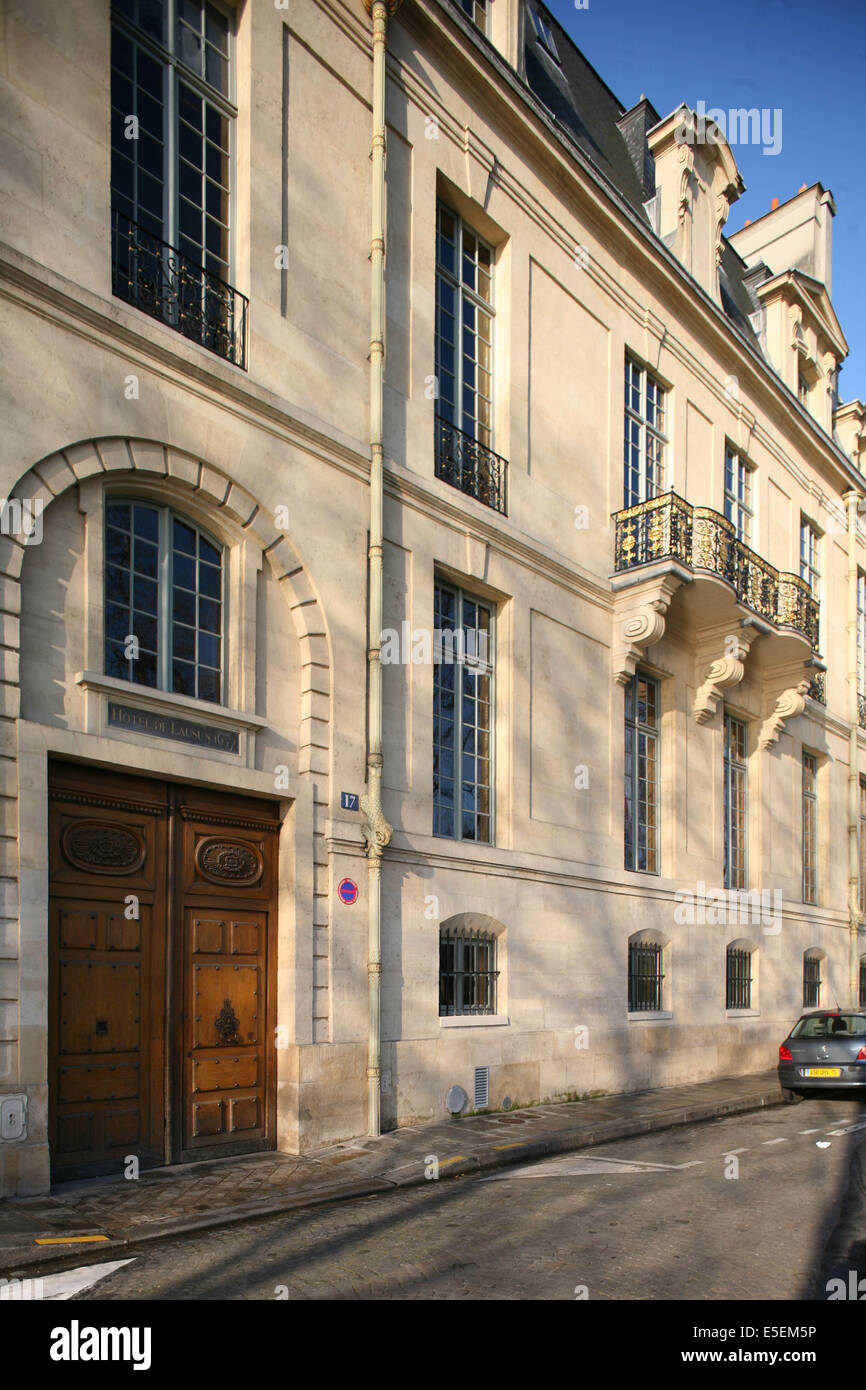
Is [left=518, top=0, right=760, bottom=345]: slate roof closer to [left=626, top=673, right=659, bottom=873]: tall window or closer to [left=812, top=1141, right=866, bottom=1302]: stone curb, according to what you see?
[left=626, top=673, right=659, bottom=873]: tall window

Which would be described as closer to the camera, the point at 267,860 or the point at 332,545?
the point at 267,860

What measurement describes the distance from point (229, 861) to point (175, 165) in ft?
20.0

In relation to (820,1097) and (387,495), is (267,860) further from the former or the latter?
(820,1097)

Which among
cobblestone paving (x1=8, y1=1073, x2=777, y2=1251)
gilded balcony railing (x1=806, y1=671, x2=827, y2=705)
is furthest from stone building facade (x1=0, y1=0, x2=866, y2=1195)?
gilded balcony railing (x1=806, y1=671, x2=827, y2=705)

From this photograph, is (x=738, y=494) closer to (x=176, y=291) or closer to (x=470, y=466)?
(x=470, y=466)

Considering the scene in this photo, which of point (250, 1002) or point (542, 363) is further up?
point (542, 363)

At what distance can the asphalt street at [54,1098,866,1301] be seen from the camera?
551cm

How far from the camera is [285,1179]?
27.2 feet

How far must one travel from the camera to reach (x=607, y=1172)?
Result: 8.94 m

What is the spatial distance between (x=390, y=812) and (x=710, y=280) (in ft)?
43.0

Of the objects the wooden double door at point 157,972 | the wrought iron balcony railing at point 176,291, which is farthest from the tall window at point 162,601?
the wrought iron balcony railing at point 176,291

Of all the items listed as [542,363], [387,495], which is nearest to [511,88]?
[542,363]

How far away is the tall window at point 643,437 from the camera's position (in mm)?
16609

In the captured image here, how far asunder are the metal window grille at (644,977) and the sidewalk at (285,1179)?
237cm
